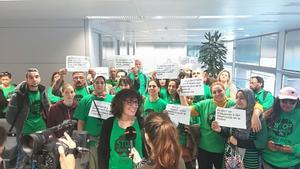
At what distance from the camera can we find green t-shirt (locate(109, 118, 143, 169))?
7.30 feet

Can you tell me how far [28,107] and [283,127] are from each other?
2773mm

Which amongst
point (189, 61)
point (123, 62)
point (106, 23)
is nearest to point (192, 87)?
point (123, 62)

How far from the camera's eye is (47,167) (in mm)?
1522

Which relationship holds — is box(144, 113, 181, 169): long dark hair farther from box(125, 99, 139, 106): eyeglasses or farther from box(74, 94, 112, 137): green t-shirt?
box(74, 94, 112, 137): green t-shirt

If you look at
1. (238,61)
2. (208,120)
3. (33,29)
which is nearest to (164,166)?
(208,120)

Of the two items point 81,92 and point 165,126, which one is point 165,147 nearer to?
point 165,126

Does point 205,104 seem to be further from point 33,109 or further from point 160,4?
point 33,109

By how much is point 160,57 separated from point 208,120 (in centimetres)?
1449

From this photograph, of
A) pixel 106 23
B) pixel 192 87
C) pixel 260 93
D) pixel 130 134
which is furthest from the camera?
pixel 106 23

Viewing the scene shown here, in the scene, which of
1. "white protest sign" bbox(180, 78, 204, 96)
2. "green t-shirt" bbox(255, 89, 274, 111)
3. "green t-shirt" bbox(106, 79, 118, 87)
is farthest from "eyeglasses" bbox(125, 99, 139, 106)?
"green t-shirt" bbox(106, 79, 118, 87)

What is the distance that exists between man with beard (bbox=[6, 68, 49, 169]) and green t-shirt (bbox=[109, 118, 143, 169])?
1.48m

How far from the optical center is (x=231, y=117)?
262 centimetres

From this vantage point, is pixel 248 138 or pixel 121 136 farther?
pixel 248 138

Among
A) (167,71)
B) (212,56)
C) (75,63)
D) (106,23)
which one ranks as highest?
(106,23)
